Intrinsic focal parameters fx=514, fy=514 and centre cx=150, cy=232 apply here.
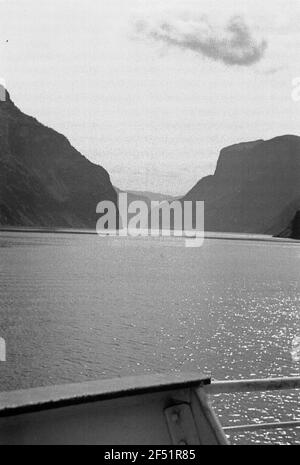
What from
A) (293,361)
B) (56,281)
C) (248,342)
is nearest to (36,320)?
(248,342)

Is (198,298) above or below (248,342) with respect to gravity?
above

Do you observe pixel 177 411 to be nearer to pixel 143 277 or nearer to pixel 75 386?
pixel 75 386

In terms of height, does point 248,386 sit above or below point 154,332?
above

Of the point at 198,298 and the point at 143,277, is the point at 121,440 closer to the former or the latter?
the point at 198,298

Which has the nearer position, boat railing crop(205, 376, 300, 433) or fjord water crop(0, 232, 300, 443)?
boat railing crop(205, 376, 300, 433)

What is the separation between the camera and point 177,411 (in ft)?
13.4

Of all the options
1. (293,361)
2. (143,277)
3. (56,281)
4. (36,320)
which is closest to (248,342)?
(293,361)

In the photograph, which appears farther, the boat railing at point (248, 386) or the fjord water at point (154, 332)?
the fjord water at point (154, 332)

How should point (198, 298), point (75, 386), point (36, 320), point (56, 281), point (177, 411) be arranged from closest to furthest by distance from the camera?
point (75, 386) → point (177, 411) → point (36, 320) → point (198, 298) → point (56, 281)

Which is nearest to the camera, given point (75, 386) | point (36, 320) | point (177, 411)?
point (75, 386)

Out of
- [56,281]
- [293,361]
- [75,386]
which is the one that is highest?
[56,281]

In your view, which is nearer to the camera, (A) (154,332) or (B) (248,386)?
(B) (248,386)
